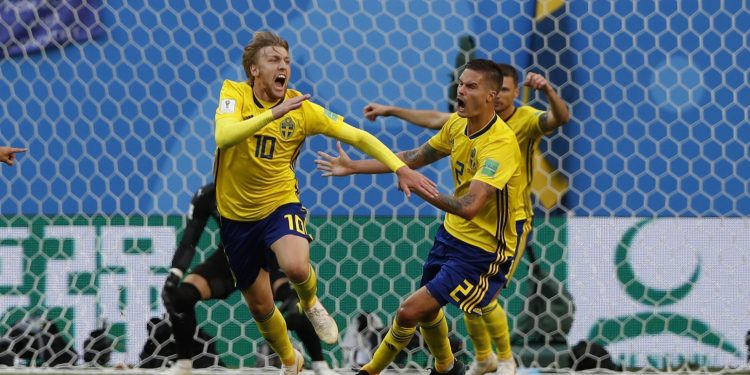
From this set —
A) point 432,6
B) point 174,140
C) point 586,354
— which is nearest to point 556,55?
point 432,6

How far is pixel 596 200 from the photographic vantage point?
6547 millimetres

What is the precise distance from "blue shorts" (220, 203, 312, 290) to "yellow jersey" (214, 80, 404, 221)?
42 mm

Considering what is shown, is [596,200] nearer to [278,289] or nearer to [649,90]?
[649,90]

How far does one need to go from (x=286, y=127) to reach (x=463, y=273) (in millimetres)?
1040

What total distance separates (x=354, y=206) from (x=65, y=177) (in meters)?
1.62

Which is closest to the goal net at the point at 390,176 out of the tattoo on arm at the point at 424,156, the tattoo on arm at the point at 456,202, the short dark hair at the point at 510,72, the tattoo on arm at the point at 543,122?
the short dark hair at the point at 510,72

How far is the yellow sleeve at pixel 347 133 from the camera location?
16.7 feet

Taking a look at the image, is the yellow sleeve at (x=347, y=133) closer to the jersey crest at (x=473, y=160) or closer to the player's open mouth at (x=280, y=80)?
the player's open mouth at (x=280, y=80)

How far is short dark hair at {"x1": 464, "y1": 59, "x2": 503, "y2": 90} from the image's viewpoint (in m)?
5.43

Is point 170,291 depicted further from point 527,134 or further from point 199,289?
point 527,134

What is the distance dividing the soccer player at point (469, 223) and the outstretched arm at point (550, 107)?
230 millimetres

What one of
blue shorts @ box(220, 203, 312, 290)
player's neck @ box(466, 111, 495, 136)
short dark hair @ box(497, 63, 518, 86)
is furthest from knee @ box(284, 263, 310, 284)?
short dark hair @ box(497, 63, 518, 86)

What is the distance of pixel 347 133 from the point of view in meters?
5.27

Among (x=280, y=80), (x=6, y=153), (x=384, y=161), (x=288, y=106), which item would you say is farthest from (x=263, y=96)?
(x=6, y=153)
